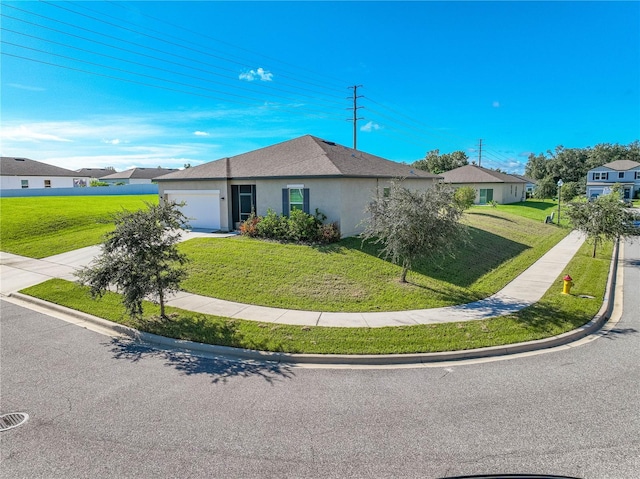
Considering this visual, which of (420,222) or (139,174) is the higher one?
(139,174)

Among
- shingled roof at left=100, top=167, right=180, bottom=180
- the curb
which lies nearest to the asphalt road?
the curb

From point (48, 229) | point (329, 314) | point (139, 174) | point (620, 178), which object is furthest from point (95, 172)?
point (620, 178)

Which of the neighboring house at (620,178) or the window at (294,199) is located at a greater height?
the neighboring house at (620,178)

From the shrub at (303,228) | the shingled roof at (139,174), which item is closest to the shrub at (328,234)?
the shrub at (303,228)

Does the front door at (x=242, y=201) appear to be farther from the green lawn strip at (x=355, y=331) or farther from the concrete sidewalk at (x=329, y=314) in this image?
the green lawn strip at (x=355, y=331)

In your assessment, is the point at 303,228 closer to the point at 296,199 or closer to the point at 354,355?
the point at 296,199

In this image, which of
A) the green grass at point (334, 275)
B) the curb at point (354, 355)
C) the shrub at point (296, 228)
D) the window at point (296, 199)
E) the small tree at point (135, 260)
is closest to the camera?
the curb at point (354, 355)

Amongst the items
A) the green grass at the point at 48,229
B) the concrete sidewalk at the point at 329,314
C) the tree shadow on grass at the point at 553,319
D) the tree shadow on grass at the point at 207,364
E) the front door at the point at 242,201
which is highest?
the front door at the point at 242,201

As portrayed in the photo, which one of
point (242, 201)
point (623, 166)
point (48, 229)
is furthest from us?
point (623, 166)
